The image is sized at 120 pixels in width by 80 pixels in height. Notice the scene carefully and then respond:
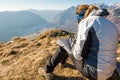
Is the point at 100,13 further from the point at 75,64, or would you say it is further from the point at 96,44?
the point at 75,64

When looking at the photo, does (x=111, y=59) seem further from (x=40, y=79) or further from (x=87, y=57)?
(x=40, y=79)

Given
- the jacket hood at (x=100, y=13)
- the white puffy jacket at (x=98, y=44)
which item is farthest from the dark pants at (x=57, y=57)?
the jacket hood at (x=100, y=13)

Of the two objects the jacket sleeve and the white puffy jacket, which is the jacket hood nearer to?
the white puffy jacket

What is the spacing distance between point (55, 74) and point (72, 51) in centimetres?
278

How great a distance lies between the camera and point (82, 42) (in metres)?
7.94

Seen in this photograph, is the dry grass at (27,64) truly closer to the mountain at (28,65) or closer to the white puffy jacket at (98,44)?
the mountain at (28,65)

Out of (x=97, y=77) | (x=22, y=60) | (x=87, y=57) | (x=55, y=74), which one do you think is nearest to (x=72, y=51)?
(x=87, y=57)

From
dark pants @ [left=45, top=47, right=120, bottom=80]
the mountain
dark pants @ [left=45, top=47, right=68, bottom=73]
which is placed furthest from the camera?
the mountain

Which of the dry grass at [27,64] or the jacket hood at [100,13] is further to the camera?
the dry grass at [27,64]

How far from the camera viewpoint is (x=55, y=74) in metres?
11.3

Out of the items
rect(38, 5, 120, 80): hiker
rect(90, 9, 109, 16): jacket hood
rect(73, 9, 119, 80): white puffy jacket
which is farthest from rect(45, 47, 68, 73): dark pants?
rect(90, 9, 109, 16): jacket hood

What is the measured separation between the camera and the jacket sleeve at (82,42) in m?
7.77

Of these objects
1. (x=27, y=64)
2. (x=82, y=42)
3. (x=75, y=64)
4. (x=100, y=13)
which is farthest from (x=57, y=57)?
(x=27, y=64)

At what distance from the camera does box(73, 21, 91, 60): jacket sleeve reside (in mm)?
7770
